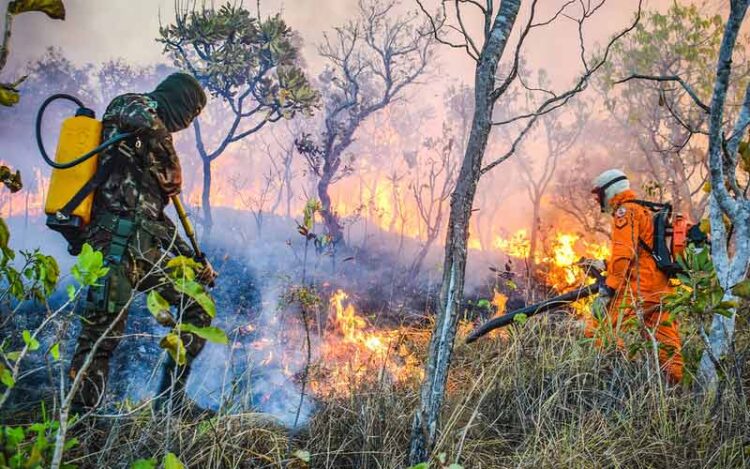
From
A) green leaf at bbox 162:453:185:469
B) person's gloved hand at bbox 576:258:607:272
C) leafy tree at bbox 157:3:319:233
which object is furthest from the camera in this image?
leafy tree at bbox 157:3:319:233

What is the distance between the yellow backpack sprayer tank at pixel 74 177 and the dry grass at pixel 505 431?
3.33 feet

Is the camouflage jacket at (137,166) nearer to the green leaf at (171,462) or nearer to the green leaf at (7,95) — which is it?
the green leaf at (7,95)

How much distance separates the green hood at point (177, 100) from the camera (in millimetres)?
2807

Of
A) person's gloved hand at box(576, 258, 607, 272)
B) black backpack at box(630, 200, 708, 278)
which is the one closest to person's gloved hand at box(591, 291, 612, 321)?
person's gloved hand at box(576, 258, 607, 272)

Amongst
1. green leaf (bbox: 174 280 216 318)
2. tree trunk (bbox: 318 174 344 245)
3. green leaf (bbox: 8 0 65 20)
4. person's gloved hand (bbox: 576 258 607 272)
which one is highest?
tree trunk (bbox: 318 174 344 245)

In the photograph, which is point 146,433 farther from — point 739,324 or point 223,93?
point 223,93

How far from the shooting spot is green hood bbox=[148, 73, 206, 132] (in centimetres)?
281

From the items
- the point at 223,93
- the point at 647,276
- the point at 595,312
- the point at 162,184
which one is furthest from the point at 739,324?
the point at 223,93

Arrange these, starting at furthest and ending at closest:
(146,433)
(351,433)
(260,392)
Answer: (260,392)
(351,433)
(146,433)

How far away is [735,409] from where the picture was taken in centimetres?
184

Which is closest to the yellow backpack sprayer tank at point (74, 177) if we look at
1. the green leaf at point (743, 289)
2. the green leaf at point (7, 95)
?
the green leaf at point (7, 95)

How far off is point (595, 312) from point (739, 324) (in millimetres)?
974

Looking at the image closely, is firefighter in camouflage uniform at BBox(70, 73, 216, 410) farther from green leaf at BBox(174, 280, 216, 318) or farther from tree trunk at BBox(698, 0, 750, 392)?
tree trunk at BBox(698, 0, 750, 392)

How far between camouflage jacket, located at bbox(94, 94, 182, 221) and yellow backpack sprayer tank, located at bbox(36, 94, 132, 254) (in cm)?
7
